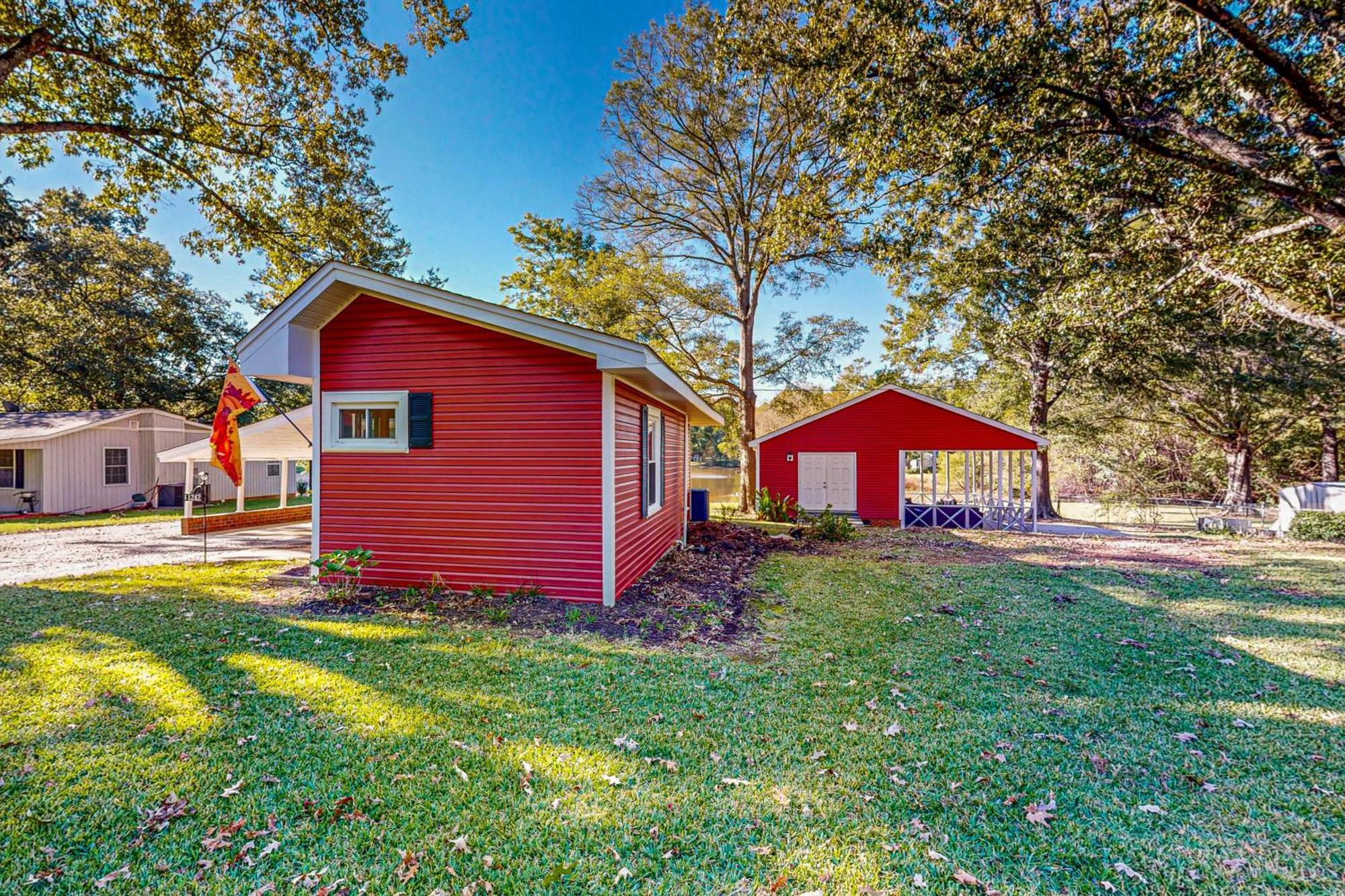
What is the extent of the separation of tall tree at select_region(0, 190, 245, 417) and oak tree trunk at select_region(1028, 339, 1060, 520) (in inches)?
1232

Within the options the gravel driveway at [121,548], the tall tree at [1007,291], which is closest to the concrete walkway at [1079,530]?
the tall tree at [1007,291]

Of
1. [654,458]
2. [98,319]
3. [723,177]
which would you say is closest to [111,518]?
[98,319]

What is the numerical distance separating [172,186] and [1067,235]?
1796 cm

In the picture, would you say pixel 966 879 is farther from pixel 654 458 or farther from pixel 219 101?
pixel 219 101

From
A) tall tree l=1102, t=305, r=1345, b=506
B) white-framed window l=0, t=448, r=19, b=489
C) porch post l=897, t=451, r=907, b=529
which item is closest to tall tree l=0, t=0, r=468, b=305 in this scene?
white-framed window l=0, t=448, r=19, b=489

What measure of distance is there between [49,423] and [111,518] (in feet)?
14.2

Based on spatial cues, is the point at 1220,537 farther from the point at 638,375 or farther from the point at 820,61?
the point at 638,375

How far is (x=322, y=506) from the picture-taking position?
6344 mm

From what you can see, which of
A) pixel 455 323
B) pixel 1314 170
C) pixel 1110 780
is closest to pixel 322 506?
pixel 455 323

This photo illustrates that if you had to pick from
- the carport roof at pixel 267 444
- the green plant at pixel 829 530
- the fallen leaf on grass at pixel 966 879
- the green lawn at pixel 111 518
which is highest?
the carport roof at pixel 267 444

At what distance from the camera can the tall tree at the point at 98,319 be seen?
17688 millimetres

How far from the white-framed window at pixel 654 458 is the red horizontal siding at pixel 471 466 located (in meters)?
1.81

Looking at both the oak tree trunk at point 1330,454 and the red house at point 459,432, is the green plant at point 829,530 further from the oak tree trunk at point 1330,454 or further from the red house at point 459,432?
the oak tree trunk at point 1330,454

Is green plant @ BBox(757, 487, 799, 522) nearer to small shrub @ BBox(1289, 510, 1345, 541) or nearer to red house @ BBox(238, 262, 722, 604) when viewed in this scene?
red house @ BBox(238, 262, 722, 604)
